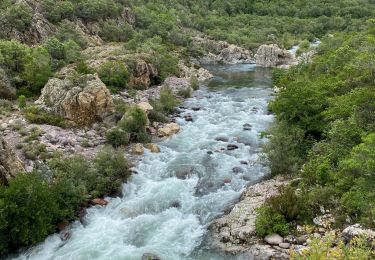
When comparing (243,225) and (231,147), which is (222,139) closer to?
(231,147)

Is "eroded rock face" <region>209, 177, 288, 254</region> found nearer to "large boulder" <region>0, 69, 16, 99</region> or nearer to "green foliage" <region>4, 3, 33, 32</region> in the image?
"large boulder" <region>0, 69, 16, 99</region>

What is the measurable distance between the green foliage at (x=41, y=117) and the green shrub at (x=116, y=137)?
345 centimetres

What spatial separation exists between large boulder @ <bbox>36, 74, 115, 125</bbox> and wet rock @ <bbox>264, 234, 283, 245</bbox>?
15.4 metres

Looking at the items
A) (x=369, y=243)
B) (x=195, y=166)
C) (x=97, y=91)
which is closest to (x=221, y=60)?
(x=97, y=91)

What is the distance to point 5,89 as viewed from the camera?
27.6 metres

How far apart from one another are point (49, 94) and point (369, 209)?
72.0ft

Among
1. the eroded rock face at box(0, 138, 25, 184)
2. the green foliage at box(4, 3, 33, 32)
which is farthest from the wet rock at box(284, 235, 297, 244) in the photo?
the green foliage at box(4, 3, 33, 32)

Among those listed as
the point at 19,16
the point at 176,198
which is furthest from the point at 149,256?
the point at 19,16

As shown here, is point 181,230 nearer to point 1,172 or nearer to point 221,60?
point 1,172

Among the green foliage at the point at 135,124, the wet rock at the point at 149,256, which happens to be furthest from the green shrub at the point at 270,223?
the green foliage at the point at 135,124

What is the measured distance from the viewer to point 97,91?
2523 cm

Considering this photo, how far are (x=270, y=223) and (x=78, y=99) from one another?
16151 mm

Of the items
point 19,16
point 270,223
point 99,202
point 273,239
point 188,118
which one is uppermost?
point 19,16

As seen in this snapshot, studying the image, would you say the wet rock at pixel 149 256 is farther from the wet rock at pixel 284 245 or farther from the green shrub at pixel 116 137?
the green shrub at pixel 116 137
